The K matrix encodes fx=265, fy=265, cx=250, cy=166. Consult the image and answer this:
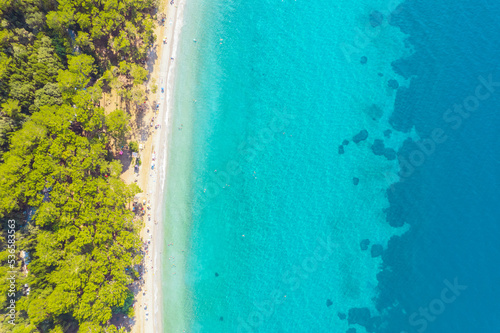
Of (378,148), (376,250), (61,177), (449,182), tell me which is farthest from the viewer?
(378,148)

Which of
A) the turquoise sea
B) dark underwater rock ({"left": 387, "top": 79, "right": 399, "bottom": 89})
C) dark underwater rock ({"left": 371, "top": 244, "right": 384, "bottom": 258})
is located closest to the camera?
the turquoise sea

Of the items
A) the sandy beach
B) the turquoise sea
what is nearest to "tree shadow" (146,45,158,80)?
the sandy beach

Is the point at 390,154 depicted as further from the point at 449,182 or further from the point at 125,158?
the point at 125,158

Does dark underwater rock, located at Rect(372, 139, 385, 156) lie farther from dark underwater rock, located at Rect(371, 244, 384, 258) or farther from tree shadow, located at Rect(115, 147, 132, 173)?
tree shadow, located at Rect(115, 147, 132, 173)

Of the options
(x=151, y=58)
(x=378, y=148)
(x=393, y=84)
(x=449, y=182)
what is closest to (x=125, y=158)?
(x=151, y=58)

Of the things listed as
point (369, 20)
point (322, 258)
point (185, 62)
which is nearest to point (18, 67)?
point (185, 62)
